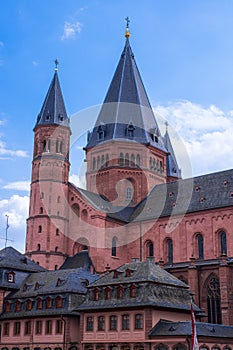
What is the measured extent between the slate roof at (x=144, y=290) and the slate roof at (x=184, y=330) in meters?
1.80

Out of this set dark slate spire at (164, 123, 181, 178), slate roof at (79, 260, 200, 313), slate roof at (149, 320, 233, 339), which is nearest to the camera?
slate roof at (149, 320, 233, 339)

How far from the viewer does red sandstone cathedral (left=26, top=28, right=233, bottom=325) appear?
68375 millimetres

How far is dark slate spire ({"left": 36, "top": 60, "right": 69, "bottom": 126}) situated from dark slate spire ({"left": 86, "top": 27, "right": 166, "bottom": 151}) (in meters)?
8.88

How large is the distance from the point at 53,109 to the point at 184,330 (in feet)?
161

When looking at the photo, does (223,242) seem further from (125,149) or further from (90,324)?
(90,324)

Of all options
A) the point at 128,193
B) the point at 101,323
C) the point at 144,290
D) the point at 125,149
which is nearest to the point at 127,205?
the point at 128,193

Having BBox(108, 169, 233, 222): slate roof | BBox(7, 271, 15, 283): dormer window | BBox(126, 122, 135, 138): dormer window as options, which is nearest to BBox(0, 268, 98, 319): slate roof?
BBox(7, 271, 15, 283): dormer window

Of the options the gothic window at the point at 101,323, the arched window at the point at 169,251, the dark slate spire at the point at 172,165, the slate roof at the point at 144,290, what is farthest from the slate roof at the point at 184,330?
the dark slate spire at the point at 172,165

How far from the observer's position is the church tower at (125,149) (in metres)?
86.1

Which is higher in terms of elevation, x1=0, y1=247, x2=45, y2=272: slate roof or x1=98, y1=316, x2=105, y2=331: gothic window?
x1=0, y1=247, x2=45, y2=272: slate roof

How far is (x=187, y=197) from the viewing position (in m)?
76.6

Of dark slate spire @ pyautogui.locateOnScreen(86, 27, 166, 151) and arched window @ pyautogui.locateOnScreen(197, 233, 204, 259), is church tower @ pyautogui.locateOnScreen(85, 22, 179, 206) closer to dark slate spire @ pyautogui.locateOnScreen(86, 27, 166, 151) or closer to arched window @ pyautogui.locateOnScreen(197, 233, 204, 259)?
dark slate spire @ pyautogui.locateOnScreen(86, 27, 166, 151)

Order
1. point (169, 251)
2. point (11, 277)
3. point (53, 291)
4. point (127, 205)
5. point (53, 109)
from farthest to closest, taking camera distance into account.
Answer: point (127, 205), point (53, 109), point (169, 251), point (11, 277), point (53, 291)

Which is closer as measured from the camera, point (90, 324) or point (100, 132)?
point (90, 324)
